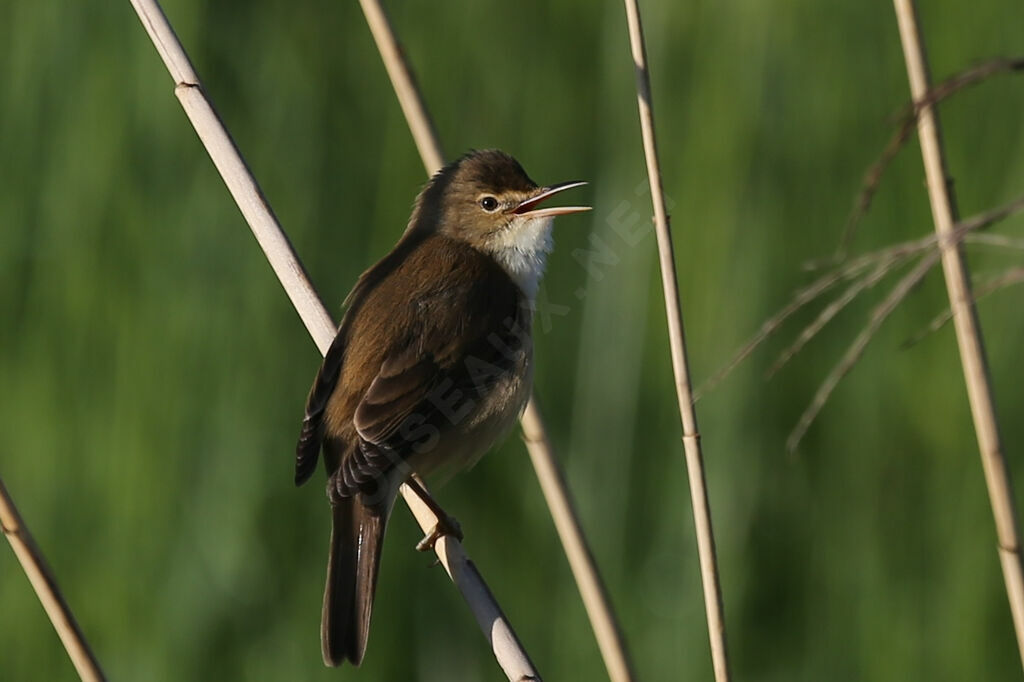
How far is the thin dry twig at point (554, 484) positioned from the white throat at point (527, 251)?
0.50m

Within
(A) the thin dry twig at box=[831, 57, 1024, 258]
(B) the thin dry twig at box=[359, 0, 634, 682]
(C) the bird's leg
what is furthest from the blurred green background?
(A) the thin dry twig at box=[831, 57, 1024, 258]

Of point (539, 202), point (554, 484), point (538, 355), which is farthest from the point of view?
point (538, 355)

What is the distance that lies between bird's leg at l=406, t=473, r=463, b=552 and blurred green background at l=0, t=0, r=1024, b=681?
41cm

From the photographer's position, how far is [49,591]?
2.12 metres

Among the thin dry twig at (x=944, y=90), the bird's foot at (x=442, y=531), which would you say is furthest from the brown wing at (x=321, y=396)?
the thin dry twig at (x=944, y=90)

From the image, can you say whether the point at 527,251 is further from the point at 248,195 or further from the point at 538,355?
the point at 248,195

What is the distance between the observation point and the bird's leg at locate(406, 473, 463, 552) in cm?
290

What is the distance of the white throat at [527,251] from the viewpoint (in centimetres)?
320

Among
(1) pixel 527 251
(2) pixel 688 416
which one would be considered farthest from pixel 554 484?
(1) pixel 527 251

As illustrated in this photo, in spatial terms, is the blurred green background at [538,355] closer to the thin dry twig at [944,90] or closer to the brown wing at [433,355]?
the brown wing at [433,355]

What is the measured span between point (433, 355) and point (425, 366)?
4cm

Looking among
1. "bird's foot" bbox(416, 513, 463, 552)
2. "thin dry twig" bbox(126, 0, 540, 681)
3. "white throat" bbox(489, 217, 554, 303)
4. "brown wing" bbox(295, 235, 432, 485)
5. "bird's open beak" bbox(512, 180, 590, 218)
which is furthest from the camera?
"white throat" bbox(489, 217, 554, 303)

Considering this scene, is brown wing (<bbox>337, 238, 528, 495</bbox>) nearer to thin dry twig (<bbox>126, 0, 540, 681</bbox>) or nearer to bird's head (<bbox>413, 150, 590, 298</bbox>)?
bird's head (<bbox>413, 150, 590, 298</bbox>)

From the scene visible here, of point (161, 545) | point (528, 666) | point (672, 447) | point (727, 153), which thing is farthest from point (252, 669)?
point (727, 153)
